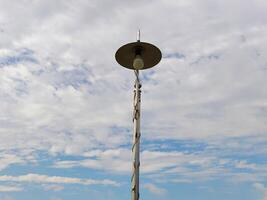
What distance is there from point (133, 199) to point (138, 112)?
350 cm

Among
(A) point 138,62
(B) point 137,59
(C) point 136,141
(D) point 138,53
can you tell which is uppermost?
(D) point 138,53

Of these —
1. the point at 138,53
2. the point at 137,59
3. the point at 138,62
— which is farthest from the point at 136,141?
the point at 138,53

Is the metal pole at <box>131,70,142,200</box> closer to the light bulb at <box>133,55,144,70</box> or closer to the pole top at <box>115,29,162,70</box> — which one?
the light bulb at <box>133,55,144,70</box>

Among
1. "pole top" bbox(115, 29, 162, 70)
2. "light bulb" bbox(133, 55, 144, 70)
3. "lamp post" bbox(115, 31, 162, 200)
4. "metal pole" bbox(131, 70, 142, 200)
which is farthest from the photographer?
"light bulb" bbox(133, 55, 144, 70)

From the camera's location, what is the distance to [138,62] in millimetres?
20234

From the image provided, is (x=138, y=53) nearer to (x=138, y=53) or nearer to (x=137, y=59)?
(x=138, y=53)

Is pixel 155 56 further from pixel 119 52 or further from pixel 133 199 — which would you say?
pixel 133 199

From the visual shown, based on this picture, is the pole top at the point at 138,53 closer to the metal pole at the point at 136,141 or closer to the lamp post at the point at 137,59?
the lamp post at the point at 137,59

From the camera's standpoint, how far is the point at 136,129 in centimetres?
1916

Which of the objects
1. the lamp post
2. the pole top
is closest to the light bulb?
the lamp post

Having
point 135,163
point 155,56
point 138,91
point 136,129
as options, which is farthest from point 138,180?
point 155,56

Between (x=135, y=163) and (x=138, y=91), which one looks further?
(x=138, y=91)

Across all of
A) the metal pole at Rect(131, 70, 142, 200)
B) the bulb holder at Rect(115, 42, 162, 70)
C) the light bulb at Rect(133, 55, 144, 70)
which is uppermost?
the bulb holder at Rect(115, 42, 162, 70)

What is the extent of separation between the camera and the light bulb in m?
20.2
